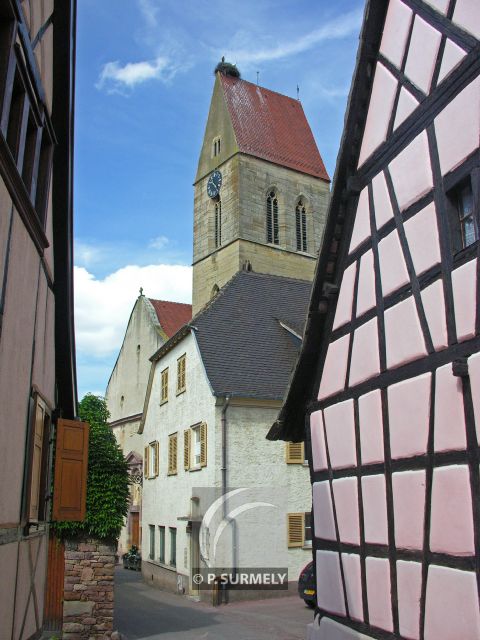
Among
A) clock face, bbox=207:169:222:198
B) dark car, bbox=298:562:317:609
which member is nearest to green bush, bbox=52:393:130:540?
dark car, bbox=298:562:317:609

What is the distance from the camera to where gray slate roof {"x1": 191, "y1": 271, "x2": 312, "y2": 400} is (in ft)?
66.8

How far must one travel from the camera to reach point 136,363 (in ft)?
141

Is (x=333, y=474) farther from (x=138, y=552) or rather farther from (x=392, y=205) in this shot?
(x=138, y=552)

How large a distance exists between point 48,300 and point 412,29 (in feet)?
16.2

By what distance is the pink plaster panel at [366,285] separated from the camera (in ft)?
23.8

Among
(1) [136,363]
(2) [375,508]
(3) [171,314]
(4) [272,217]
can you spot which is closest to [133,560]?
(1) [136,363]

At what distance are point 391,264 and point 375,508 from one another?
242 cm

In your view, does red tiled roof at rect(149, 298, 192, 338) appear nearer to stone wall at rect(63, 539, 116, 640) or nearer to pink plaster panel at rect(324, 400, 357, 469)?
stone wall at rect(63, 539, 116, 640)

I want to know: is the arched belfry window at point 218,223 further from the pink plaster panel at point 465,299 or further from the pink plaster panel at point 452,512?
the pink plaster panel at point 452,512

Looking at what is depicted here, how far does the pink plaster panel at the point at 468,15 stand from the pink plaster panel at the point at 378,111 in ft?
3.82

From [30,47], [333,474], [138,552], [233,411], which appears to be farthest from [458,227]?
[138,552]

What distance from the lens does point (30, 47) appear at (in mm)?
6004

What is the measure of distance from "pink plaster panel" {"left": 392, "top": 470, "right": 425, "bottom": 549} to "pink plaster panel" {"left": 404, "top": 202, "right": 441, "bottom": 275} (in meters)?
1.87

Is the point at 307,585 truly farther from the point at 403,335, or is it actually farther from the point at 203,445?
the point at 403,335
